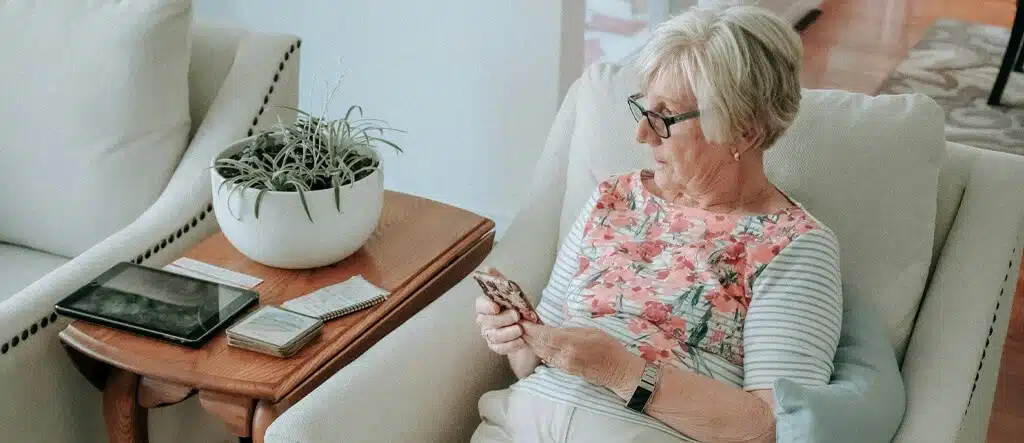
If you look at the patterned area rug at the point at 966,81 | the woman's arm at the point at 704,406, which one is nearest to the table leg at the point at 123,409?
the woman's arm at the point at 704,406

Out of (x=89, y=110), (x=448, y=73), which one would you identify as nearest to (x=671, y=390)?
(x=89, y=110)

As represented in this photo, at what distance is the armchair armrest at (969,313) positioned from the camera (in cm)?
134

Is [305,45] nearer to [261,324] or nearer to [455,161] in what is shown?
[455,161]

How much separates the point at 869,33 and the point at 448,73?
10.4 ft

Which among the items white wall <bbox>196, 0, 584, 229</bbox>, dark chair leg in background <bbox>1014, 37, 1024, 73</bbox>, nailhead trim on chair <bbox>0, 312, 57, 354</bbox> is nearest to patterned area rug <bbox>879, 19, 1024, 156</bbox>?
dark chair leg in background <bbox>1014, 37, 1024, 73</bbox>

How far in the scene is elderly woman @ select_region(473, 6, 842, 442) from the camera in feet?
4.37

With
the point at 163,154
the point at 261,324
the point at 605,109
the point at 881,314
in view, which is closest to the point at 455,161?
the point at 163,154

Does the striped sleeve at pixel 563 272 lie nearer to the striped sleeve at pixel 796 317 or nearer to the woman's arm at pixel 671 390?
the woman's arm at pixel 671 390

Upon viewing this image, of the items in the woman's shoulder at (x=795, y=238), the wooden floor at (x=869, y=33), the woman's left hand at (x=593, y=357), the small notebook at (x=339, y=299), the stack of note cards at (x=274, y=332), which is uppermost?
the woman's shoulder at (x=795, y=238)

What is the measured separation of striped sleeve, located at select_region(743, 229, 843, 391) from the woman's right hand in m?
0.30

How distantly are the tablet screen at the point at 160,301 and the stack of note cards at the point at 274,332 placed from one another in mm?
41

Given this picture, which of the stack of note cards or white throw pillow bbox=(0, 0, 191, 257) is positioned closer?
the stack of note cards

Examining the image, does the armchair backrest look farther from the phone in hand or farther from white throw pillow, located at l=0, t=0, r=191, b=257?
the phone in hand

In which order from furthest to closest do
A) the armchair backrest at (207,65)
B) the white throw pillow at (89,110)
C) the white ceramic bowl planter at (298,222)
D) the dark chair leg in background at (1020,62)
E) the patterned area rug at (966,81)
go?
the dark chair leg in background at (1020,62)
the patterned area rug at (966,81)
the armchair backrest at (207,65)
the white throw pillow at (89,110)
the white ceramic bowl planter at (298,222)
